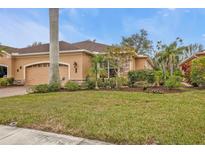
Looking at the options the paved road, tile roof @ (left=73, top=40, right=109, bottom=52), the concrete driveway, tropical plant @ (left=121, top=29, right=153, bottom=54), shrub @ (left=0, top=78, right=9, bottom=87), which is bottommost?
the paved road

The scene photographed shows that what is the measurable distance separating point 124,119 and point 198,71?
27.6ft

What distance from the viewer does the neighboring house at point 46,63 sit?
18.7 metres

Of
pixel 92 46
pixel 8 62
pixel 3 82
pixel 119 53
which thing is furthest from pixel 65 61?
pixel 119 53

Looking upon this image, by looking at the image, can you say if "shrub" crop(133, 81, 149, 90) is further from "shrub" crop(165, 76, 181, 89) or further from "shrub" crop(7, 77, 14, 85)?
"shrub" crop(7, 77, 14, 85)

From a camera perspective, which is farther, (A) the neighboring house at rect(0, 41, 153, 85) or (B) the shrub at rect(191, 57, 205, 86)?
(A) the neighboring house at rect(0, 41, 153, 85)

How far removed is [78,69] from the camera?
61.2 feet

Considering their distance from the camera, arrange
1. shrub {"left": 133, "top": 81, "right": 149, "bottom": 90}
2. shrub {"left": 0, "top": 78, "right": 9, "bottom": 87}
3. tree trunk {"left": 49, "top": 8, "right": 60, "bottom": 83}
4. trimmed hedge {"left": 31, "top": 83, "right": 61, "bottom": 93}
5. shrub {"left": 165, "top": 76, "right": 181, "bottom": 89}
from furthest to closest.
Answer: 1. shrub {"left": 0, "top": 78, "right": 9, "bottom": 87}
2. shrub {"left": 133, "top": 81, "right": 149, "bottom": 90}
3. tree trunk {"left": 49, "top": 8, "right": 60, "bottom": 83}
4. trimmed hedge {"left": 31, "top": 83, "right": 61, "bottom": 93}
5. shrub {"left": 165, "top": 76, "right": 181, "bottom": 89}

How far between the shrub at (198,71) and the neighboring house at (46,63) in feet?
22.2

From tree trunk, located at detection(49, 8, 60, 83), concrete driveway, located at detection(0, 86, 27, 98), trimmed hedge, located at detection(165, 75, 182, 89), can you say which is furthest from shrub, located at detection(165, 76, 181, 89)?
concrete driveway, located at detection(0, 86, 27, 98)

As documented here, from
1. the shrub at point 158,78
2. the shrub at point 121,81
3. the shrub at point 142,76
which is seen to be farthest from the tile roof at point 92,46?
the shrub at point 158,78

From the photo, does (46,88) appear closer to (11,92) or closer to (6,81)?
(11,92)

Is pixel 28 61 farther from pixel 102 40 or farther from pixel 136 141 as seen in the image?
pixel 136 141

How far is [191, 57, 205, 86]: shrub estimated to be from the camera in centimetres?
1205

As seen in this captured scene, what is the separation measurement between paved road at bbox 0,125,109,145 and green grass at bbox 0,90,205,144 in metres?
0.24
